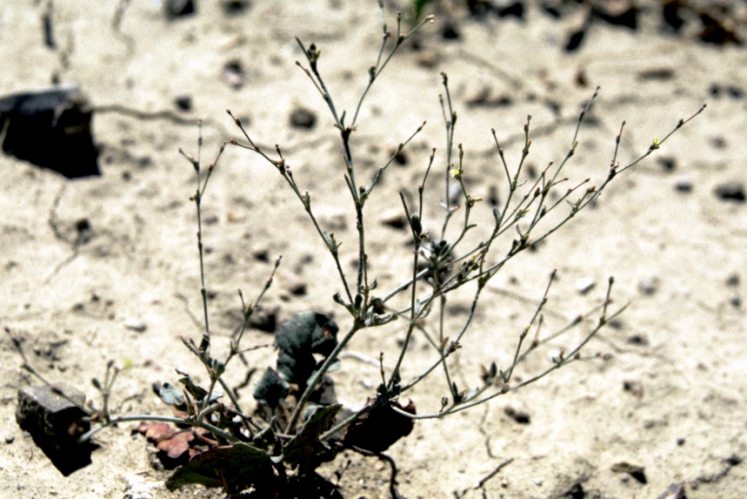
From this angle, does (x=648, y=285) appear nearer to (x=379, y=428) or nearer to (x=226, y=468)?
(x=379, y=428)

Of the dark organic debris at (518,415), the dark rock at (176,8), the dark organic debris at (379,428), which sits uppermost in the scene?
the dark rock at (176,8)

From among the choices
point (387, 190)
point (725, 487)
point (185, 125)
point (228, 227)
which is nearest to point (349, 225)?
point (387, 190)

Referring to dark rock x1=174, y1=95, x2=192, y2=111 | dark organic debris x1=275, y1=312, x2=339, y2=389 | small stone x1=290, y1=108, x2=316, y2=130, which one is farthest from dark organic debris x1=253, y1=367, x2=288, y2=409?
dark rock x1=174, y1=95, x2=192, y2=111

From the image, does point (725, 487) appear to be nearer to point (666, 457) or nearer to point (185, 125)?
point (666, 457)

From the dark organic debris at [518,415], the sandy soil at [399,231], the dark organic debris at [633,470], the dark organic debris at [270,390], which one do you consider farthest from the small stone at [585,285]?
the dark organic debris at [270,390]

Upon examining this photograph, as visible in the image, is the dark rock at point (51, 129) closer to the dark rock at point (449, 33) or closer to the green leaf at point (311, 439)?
the green leaf at point (311, 439)

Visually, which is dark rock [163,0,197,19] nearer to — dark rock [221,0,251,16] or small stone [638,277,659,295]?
dark rock [221,0,251,16]
